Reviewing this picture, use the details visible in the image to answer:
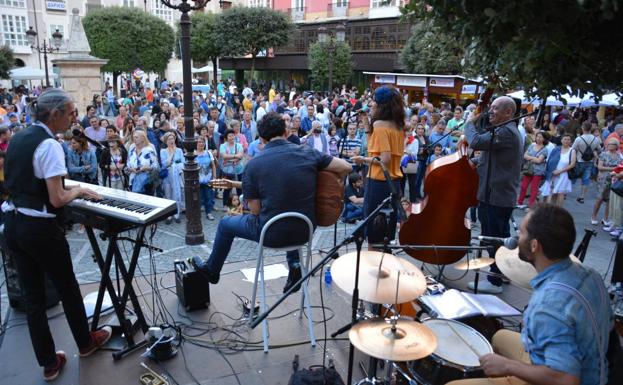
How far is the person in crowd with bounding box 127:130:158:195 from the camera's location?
782cm

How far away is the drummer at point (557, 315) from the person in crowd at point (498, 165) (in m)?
2.60

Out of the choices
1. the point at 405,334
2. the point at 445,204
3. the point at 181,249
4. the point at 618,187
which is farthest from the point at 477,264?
the point at 618,187

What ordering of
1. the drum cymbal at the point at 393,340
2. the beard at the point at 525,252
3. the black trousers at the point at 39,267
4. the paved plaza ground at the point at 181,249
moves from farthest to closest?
the paved plaza ground at the point at 181,249 < the black trousers at the point at 39,267 < the drum cymbal at the point at 393,340 < the beard at the point at 525,252

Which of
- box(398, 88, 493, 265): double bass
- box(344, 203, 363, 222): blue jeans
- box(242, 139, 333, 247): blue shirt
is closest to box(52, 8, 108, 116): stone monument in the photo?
box(344, 203, 363, 222): blue jeans

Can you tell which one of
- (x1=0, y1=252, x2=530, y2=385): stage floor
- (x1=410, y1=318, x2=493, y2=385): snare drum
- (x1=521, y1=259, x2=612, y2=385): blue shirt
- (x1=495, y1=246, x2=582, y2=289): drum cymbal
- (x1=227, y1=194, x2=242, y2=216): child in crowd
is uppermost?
(x1=521, y1=259, x2=612, y2=385): blue shirt

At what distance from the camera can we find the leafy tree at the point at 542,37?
78.7 inches

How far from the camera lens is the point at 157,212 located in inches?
139

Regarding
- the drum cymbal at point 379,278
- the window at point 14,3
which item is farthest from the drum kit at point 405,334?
the window at point 14,3

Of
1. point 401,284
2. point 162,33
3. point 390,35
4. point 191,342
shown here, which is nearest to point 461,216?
point 401,284

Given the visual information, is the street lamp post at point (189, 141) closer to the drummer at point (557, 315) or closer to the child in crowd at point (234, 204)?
the child in crowd at point (234, 204)

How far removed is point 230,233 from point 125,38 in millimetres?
31984

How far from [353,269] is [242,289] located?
2.36m

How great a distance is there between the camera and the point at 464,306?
3.39 m

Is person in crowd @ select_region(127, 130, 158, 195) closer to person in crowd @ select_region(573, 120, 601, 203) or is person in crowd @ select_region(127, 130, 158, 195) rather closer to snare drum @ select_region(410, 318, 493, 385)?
snare drum @ select_region(410, 318, 493, 385)
